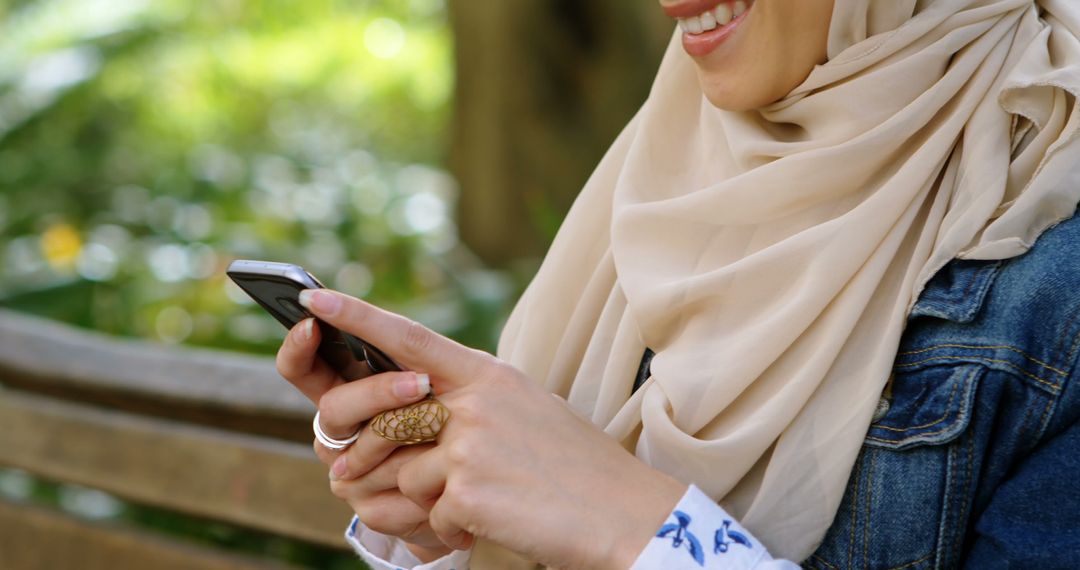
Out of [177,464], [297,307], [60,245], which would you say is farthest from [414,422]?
[60,245]

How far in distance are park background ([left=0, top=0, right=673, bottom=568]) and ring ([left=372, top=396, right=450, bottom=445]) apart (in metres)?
0.82

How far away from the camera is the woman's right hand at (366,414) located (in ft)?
3.22

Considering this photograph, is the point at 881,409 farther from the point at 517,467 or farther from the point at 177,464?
the point at 177,464

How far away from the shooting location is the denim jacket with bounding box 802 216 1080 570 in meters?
0.87


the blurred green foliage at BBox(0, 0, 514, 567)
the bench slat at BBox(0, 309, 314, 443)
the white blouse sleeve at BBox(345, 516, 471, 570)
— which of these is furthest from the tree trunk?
the white blouse sleeve at BBox(345, 516, 471, 570)

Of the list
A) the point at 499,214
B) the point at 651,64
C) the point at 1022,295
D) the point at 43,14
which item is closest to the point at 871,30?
the point at 1022,295

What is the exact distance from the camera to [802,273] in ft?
3.31

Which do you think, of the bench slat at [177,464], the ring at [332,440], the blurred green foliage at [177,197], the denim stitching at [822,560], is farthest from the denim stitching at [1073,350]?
the blurred green foliage at [177,197]

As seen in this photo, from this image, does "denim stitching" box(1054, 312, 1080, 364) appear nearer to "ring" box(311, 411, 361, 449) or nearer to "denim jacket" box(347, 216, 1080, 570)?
"denim jacket" box(347, 216, 1080, 570)

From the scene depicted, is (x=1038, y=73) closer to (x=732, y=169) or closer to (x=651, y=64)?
(x=732, y=169)

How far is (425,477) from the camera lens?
0.99 m

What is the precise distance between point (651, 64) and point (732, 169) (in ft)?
7.60

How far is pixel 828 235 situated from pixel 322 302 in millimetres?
442

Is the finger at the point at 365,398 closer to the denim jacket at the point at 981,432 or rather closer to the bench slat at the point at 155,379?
the denim jacket at the point at 981,432
